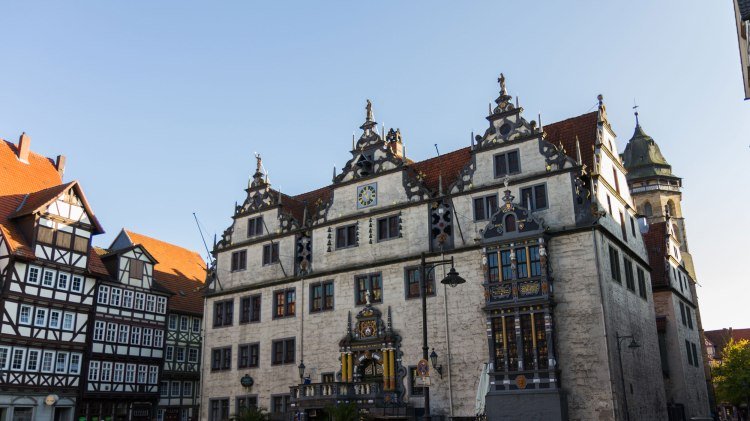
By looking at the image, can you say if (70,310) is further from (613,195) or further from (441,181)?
(613,195)

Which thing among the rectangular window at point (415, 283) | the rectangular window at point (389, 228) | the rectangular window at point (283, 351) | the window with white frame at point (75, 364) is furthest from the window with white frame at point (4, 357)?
the rectangular window at point (415, 283)

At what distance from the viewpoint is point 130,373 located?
148 ft

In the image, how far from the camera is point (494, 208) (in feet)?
106

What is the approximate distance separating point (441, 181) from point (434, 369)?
956cm

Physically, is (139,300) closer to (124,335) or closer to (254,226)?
(124,335)

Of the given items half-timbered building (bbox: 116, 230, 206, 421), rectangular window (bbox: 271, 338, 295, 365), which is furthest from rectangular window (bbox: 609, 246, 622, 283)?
half-timbered building (bbox: 116, 230, 206, 421)

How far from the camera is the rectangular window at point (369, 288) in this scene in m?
35.2

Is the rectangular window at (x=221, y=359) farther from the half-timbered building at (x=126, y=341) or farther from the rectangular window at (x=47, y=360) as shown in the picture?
the rectangular window at (x=47, y=360)

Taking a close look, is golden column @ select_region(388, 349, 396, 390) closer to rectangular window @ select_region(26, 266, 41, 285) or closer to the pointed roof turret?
rectangular window @ select_region(26, 266, 41, 285)

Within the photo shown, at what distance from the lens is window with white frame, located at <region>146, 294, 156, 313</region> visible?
4746 centimetres

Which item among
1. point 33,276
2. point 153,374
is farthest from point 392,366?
point 33,276

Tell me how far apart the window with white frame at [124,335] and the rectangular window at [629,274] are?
32.1m

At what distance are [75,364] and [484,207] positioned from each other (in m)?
27.4

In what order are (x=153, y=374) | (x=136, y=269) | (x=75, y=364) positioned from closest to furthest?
(x=75, y=364)
(x=153, y=374)
(x=136, y=269)
